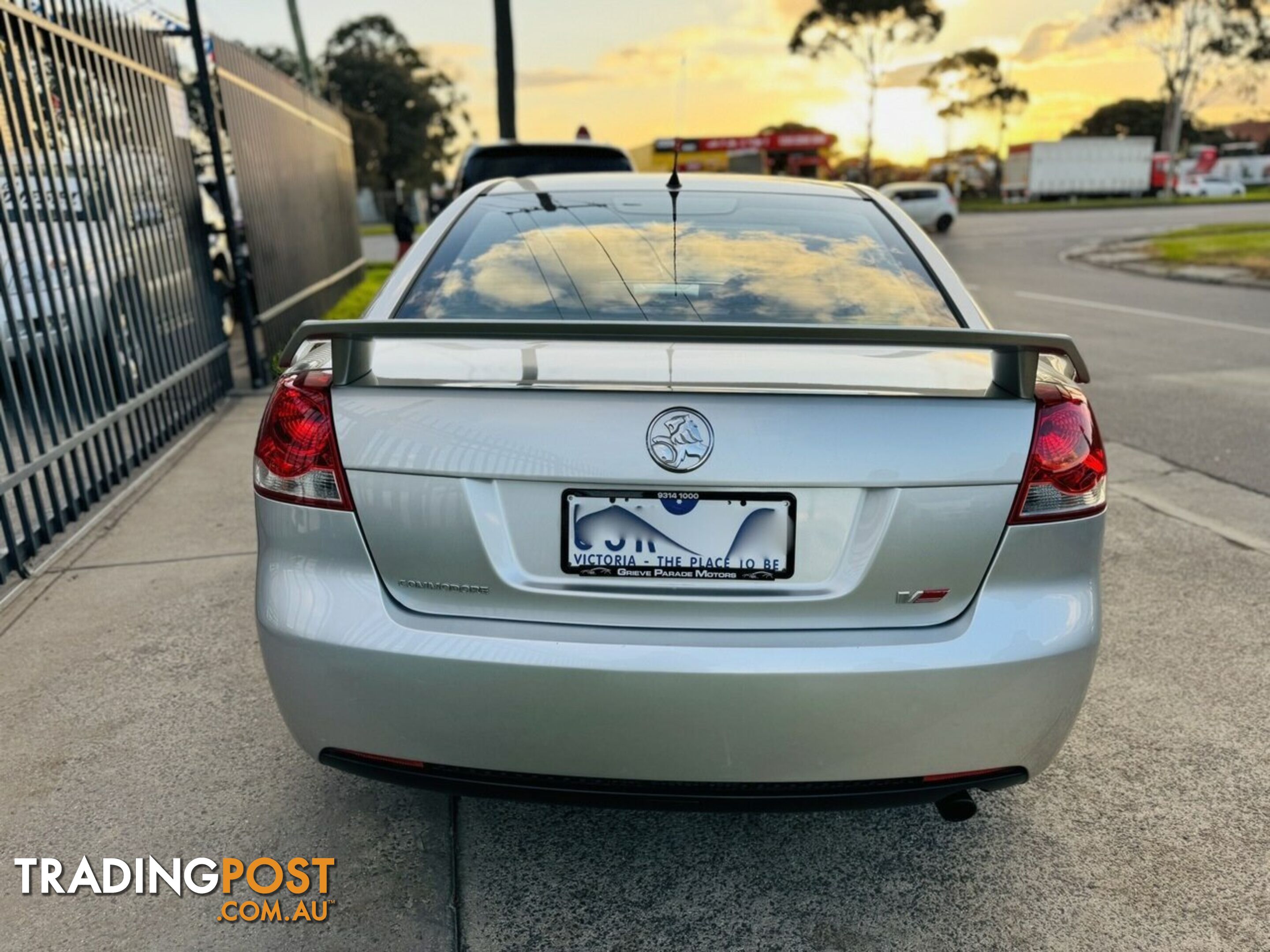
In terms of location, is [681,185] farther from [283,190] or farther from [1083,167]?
[1083,167]

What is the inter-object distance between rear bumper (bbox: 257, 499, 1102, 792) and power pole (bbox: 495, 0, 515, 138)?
11.8 m

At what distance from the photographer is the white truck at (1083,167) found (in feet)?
163

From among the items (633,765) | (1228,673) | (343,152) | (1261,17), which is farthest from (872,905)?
(1261,17)

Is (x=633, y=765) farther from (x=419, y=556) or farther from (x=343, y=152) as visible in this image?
(x=343, y=152)

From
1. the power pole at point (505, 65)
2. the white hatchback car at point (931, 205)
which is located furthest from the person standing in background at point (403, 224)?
the white hatchback car at point (931, 205)

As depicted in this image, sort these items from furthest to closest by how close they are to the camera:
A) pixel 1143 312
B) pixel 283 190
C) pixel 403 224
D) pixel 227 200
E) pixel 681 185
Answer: pixel 403 224 < pixel 1143 312 < pixel 283 190 < pixel 227 200 < pixel 681 185

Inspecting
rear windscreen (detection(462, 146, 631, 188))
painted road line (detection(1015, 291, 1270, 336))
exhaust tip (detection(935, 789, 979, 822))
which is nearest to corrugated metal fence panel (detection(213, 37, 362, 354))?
rear windscreen (detection(462, 146, 631, 188))

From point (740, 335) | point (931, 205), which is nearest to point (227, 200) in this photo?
point (740, 335)

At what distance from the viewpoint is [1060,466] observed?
1.89 metres

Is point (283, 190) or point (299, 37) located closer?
point (283, 190)

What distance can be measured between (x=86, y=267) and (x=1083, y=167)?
5462cm

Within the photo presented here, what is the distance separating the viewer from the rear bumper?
179cm

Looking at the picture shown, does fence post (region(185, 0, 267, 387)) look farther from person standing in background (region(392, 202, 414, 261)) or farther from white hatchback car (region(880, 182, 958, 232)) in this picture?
white hatchback car (region(880, 182, 958, 232))

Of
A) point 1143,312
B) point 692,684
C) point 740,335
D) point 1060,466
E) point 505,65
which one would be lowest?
point 1143,312
